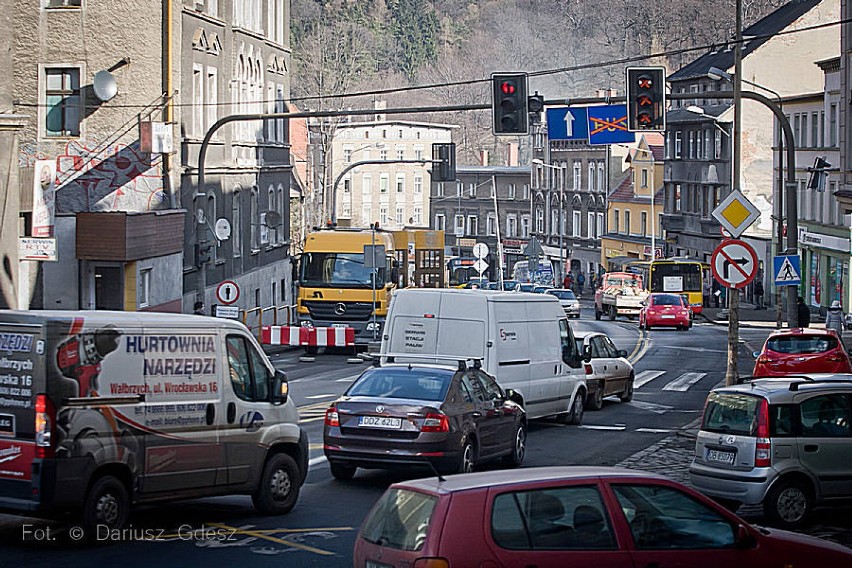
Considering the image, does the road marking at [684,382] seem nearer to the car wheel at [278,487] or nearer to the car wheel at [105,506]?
the car wheel at [278,487]

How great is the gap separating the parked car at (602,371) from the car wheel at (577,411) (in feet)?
4.94

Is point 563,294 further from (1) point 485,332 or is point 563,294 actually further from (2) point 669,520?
(2) point 669,520

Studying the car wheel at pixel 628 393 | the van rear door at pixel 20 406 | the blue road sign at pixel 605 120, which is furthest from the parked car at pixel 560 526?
the blue road sign at pixel 605 120

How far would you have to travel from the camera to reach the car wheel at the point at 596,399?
25341 mm

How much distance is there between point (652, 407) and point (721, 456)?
13.0 m

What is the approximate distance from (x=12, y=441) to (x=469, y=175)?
111m

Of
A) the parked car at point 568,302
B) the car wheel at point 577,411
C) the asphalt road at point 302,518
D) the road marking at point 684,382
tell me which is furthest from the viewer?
the parked car at point 568,302

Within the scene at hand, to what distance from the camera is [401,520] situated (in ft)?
24.5


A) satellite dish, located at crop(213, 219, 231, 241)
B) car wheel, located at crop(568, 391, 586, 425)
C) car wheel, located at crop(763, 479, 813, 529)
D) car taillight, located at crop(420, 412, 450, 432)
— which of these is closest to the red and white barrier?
satellite dish, located at crop(213, 219, 231, 241)

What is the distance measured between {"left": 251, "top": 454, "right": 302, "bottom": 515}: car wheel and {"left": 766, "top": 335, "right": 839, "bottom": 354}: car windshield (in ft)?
50.1

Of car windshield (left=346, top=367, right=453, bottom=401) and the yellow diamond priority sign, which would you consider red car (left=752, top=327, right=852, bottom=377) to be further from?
car windshield (left=346, top=367, right=453, bottom=401)

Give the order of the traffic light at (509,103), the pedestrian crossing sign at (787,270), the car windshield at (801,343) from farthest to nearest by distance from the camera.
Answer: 1. the pedestrian crossing sign at (787,270)
2. the car windshield at (801,343)
3. the traffic light at (509,103)

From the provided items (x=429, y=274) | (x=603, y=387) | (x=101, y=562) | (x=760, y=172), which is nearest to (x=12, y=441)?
(x=101, y=562)

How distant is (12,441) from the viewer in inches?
416
